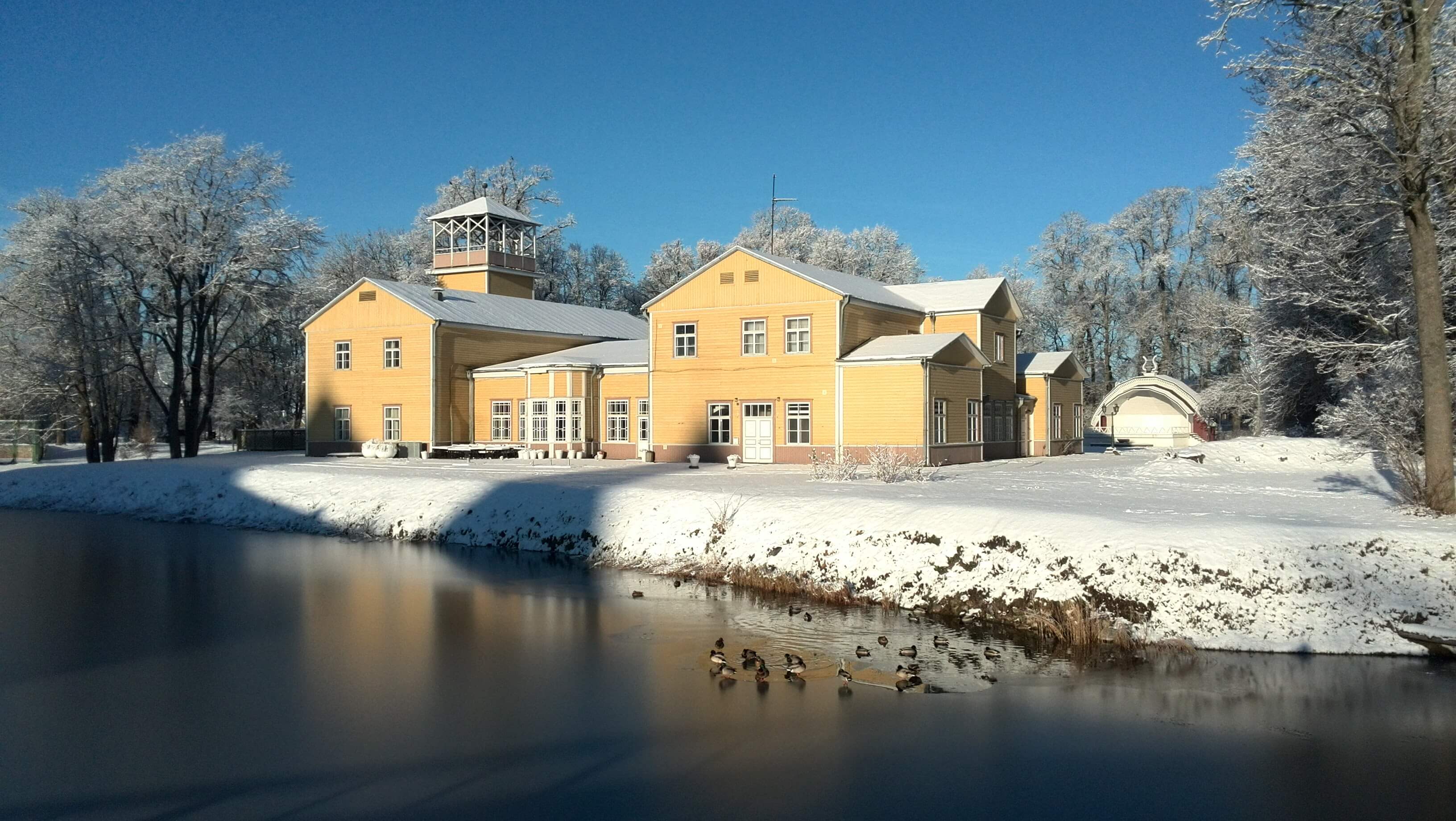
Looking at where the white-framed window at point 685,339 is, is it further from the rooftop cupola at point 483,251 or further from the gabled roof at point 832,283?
the rooftop cupola at point 483,251

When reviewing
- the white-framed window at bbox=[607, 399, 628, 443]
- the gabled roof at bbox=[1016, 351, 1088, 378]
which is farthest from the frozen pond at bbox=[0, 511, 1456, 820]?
the gabled roof at bbox=[1016, 351, 1088, 378]

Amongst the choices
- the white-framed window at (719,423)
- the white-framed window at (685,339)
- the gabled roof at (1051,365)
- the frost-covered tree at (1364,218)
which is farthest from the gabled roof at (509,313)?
the frost-covered tree at (1364,218)

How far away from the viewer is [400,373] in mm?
35281

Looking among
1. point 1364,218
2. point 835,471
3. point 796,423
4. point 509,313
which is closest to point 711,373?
point 796,423

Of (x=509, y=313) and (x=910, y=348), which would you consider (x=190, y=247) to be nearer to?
(x=509, y=313)

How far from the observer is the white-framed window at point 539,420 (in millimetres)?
33781

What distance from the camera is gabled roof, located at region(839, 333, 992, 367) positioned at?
27.4 meters

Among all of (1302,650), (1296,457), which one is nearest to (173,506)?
(1302,650)

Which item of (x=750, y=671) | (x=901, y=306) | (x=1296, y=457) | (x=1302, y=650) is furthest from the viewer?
(x=901, y=306)

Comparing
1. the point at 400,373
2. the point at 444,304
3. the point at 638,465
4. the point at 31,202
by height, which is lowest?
the point at 638,465

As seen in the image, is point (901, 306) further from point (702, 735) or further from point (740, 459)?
point (702, 735)

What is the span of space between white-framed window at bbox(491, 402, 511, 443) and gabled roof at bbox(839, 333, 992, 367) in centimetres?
1262

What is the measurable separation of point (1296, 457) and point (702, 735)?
2118 cm

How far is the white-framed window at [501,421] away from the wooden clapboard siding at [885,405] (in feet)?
41.5
